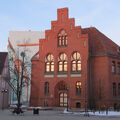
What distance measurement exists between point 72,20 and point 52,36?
5.69 m

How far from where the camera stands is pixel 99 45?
1853 inches

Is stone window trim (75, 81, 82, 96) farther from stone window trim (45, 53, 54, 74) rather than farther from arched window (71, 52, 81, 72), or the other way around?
stone window trim (45, 53, 54, 74)

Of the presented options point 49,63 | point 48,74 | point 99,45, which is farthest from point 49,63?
point 99,45

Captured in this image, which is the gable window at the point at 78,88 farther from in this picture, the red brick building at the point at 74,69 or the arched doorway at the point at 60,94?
the arched doorway at the point at 60,94

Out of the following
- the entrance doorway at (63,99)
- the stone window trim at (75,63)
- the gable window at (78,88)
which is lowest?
the entrance doorway at (63,99)

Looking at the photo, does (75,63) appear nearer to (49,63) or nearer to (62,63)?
(62,63)

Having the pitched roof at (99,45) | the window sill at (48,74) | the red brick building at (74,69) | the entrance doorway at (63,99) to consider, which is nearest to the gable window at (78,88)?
the red brick building at (74,69)

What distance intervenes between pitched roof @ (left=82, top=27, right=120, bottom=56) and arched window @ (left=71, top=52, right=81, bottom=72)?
326 centimetres

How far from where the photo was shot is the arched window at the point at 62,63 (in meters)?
47.0

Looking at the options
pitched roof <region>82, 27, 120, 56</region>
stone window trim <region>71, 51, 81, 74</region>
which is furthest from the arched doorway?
pitched roof <region>82, 27, 120, 56</region>

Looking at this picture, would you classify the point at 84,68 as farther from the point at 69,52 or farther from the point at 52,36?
the point at 52,36

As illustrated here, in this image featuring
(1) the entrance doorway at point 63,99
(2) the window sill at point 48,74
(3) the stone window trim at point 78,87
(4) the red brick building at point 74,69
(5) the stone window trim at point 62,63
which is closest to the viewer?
(4) the red brick building at point 74,69

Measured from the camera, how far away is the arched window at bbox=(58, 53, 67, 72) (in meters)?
47.0

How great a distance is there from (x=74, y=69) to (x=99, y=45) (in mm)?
7516
